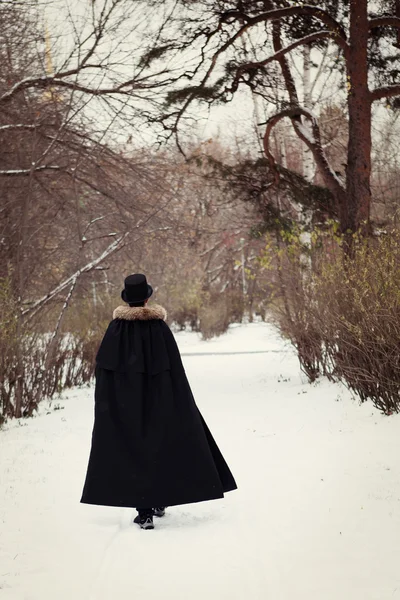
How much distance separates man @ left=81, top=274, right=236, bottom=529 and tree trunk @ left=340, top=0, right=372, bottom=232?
26.5 feet

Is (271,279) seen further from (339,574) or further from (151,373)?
(339,574)

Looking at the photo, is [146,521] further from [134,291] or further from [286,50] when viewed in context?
[286,50]

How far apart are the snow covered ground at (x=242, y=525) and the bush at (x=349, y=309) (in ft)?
1.47

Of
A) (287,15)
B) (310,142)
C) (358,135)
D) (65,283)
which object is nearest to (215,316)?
(310,142)

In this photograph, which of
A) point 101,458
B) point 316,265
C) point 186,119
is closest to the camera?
point 101,458

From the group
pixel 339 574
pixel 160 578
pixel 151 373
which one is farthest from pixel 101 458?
pixel 339 574

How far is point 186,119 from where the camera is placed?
1235cm

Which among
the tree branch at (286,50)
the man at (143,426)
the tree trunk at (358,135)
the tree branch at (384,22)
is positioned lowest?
the man at (143,426)

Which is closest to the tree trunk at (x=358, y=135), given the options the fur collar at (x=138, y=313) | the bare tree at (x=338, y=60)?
the bare tree at (x=338, y=60)

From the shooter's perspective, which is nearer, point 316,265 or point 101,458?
point 101,458

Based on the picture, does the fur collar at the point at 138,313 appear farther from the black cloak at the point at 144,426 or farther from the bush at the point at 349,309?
the bush at the point at 349,309

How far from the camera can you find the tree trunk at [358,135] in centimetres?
1257

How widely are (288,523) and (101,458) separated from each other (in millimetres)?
1412

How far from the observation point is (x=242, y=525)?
514cm
